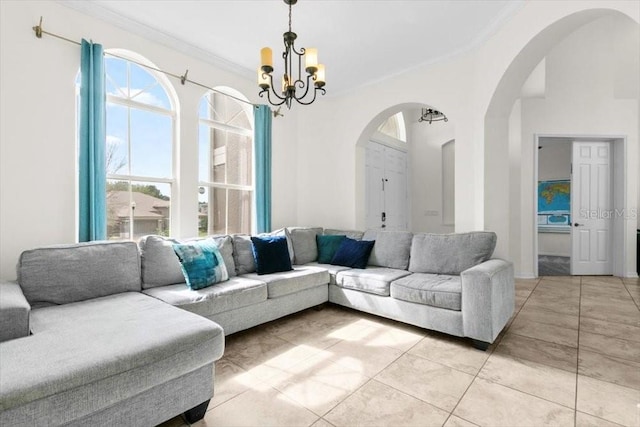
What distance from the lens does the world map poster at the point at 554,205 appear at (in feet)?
23.0

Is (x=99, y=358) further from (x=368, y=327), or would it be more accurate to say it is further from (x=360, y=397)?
(x=368, y=327)

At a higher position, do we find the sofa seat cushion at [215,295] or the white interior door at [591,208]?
the white interior door at [591,208]

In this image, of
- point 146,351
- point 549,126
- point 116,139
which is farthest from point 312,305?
point 549,126

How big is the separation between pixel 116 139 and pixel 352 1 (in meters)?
2.55

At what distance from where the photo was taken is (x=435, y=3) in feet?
8.89

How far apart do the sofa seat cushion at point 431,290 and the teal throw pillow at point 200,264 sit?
1.61 meters

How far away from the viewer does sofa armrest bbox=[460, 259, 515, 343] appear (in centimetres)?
232

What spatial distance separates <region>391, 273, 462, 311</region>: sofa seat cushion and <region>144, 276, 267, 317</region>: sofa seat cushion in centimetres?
125

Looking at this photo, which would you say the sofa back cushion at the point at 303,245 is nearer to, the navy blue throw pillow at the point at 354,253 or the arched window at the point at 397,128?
the navy blue throw pillow at the point at 354,253

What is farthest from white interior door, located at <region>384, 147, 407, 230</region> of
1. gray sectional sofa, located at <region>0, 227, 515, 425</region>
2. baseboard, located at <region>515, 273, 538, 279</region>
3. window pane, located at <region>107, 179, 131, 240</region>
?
window pane, located at <region>107, 179, 131, 240</region>

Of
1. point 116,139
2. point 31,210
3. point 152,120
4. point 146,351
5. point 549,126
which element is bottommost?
point 146,351

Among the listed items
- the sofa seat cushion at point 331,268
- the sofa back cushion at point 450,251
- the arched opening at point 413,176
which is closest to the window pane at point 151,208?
the sofa seat cushion at point 331,268

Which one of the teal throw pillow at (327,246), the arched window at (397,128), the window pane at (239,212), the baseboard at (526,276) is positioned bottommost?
the baseboard at (526,276)

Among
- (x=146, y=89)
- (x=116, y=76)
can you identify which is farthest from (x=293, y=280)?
(x=116, y=76)
